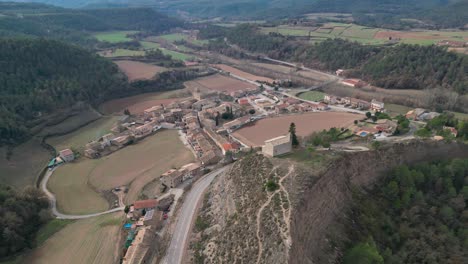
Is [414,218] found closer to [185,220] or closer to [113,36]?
[185,220]

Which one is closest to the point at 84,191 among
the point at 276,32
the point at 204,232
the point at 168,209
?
the point at 168,209

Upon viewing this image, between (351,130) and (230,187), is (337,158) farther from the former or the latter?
(351,130)

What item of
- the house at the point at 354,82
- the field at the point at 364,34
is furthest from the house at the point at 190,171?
the field at the point at 364,34

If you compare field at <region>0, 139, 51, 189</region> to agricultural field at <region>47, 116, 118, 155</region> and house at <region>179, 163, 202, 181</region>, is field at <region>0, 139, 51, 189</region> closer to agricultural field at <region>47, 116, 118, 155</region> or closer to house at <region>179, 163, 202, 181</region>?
agricultural field at <region>47, 116, 118, 155</region>

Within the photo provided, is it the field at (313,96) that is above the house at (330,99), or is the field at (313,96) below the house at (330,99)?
below

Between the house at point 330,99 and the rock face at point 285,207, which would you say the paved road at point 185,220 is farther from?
the house at point 330,99

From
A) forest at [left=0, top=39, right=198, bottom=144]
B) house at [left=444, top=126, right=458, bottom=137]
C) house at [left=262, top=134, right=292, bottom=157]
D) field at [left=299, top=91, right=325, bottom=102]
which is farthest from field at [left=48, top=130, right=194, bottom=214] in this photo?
house at [left=444, top=126, right=458, bottom=137]

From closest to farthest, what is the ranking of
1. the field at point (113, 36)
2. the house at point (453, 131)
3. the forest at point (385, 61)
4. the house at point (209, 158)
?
the house at point (453, 131)
the house at point (209, 158)
the forest at point (385, 61)
the field at point (113, 36)
